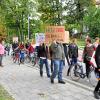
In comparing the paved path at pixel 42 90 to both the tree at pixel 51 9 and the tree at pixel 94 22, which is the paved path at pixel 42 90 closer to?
the tree at pixel 94 22

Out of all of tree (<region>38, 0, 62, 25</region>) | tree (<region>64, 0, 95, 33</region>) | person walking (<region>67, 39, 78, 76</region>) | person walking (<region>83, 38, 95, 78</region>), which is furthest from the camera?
tree (<region>64, 0, 95, 33</region>)

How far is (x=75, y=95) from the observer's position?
1351cm

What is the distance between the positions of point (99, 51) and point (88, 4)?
78629 mm

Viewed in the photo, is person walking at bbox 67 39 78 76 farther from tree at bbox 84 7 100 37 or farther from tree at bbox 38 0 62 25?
tree at bbox 38 0 62 25

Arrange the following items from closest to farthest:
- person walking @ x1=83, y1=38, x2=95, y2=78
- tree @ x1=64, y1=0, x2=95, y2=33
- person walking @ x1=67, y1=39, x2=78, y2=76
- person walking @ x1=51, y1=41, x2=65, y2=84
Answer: person walking @ x1=51, y1=41, x2=65, y2=84 → person walking @ x1=83, y1=38, x2=95, y2=78 → person walking @ x1=67, y1=39, x2=78, y2=76 → tree @ x1=64, y1=0, x2=95, y2=33

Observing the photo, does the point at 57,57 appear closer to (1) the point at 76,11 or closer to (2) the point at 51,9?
(2) the point at 51,9

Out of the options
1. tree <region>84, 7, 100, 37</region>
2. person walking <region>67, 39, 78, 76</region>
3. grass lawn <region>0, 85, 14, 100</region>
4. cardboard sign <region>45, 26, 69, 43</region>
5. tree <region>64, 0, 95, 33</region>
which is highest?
tree <region>64, 0, 95, 33</region>

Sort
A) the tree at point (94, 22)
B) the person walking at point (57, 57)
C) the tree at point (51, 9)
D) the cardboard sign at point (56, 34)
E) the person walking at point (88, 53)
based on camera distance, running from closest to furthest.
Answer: the person walking at point (57, 57) < the person walking at point (88, 53) < the cardboard sign at point (56, 34) < the tree at point (94, 22) < the tree at point (51, 9)

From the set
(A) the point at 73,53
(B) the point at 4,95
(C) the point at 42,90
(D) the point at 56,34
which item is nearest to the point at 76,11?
(A) the point at 73,53

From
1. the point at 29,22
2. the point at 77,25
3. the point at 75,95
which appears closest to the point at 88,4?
the point at 77,25

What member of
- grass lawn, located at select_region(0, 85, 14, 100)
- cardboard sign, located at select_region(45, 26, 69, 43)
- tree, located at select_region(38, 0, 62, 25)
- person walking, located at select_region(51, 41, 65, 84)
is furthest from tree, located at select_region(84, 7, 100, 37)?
grass lawn, located at select_region(0, 85, 14, 100)

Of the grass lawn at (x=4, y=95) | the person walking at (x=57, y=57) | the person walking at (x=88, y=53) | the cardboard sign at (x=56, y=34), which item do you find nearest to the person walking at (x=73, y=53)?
the cardboard sign at (x=56, y=34)

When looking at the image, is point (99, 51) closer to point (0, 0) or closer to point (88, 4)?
point (0, 0)

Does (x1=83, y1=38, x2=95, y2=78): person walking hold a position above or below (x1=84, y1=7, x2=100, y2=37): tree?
below
